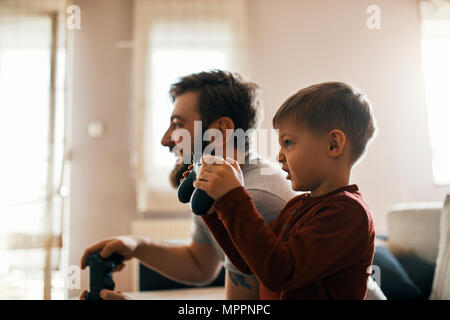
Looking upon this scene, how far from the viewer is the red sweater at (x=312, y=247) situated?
1.47 ft

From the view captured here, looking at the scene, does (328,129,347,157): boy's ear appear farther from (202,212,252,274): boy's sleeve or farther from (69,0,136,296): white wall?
(69,0,136,296): white wall

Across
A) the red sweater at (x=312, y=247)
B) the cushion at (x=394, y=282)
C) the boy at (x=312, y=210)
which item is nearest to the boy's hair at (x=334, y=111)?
the boy at (x=312, y=210)

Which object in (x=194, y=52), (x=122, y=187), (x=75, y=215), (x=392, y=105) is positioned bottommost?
(x=75, y=215)

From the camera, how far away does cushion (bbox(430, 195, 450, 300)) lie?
103 centimetres

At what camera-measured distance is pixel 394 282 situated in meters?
1.24

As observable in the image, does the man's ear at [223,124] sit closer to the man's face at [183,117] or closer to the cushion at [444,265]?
the man's face at [183,117]

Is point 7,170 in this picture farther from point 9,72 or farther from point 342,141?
point 342,141

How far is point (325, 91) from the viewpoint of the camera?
1.82 feet

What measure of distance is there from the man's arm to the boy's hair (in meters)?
0.58

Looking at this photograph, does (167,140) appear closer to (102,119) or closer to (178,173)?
(178,173)

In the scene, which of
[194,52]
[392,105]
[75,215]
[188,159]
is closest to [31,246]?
[75,215]

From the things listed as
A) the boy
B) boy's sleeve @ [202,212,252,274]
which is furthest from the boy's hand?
boy's sleeve @ [202,212,252,274]

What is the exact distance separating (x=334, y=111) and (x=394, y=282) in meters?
0.97
